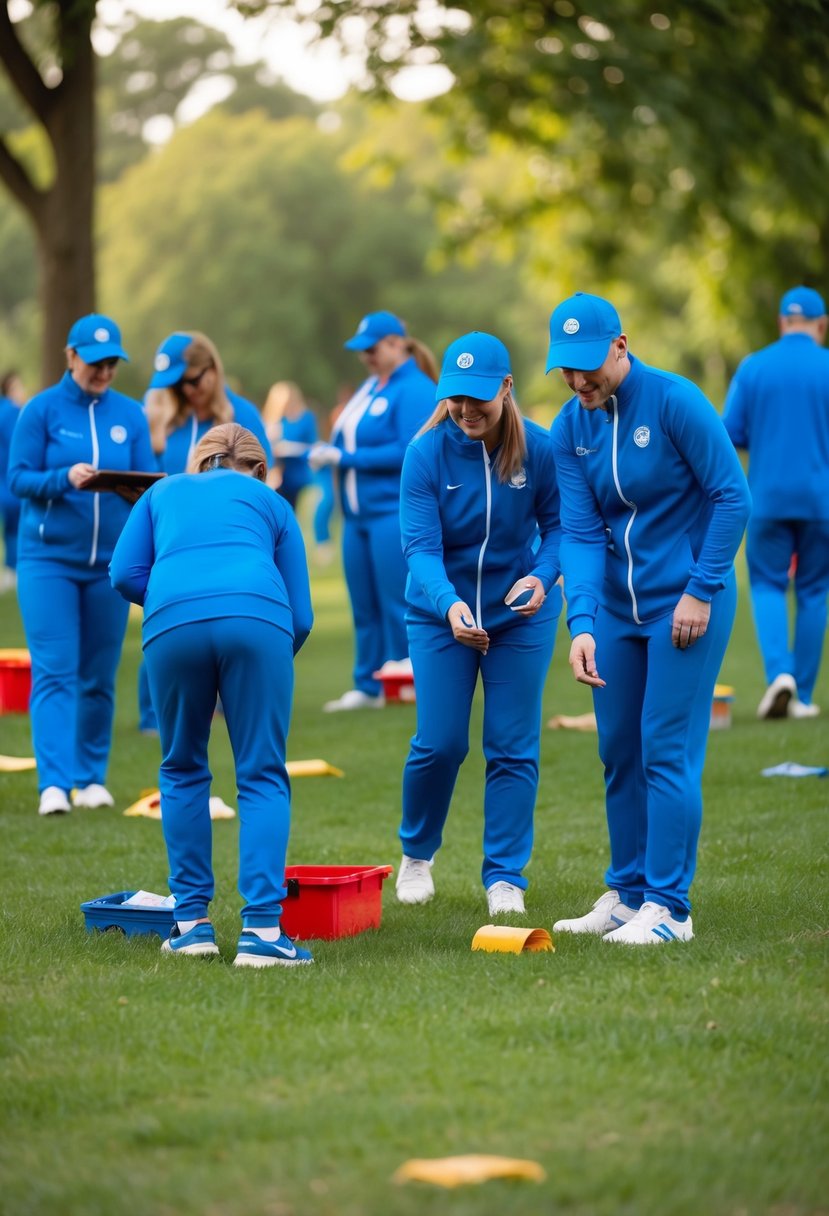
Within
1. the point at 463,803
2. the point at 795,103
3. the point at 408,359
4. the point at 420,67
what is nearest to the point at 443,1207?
the point at 463,803

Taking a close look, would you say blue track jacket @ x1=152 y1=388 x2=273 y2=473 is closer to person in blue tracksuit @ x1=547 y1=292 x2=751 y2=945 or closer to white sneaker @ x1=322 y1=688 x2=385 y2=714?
white sneaker @ x1=322 y1=688 x2=385 y2=714

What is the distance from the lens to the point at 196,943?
6.31 meters

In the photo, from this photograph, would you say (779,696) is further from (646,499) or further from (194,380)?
(646,499)

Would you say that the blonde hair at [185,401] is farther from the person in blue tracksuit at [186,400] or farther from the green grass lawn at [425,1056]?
the green grass lawn at [425,1056]

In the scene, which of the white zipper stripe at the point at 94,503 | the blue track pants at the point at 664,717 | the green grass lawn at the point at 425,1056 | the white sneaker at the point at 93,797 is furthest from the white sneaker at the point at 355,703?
the blue track pants at the point at 664,717

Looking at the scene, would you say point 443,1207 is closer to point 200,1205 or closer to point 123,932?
point 200,1205

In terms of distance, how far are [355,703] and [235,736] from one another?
7292 millimetres

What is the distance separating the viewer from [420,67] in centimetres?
1911

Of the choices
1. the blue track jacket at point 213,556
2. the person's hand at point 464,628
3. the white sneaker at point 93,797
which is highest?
the blue track jacket at point 213,556

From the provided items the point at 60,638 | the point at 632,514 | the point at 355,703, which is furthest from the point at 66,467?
the point at 355,703

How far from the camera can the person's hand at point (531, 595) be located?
22.3 ft

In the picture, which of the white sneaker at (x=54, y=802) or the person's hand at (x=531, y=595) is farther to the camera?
the white sneaker at (x=54, y=802)

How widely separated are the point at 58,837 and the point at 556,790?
110 inches

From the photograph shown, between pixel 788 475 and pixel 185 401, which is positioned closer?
pixel 185 401
